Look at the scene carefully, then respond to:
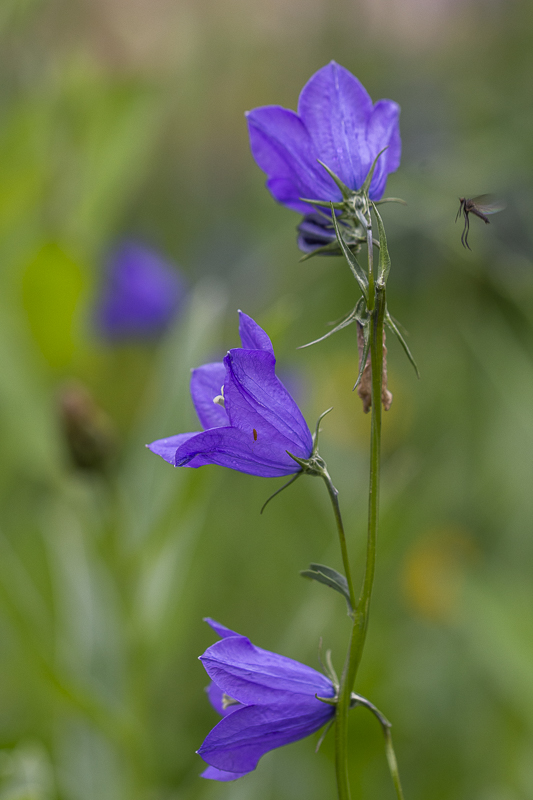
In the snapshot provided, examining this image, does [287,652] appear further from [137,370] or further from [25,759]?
[137,370]

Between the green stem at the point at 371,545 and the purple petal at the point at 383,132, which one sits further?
the purple petal at the point at 383,132

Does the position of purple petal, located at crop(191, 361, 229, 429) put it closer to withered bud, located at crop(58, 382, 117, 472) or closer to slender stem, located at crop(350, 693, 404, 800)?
slender stem, located at crop(350, 693, 404, 800)

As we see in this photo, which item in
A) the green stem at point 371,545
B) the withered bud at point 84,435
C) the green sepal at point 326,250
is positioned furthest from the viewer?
the withered bud at point 84,435

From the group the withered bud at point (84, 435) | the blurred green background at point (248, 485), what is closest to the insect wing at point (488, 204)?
the blurred green background at point (248, 485)

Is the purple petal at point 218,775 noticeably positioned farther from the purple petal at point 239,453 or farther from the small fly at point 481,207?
the small fly at point 481,207

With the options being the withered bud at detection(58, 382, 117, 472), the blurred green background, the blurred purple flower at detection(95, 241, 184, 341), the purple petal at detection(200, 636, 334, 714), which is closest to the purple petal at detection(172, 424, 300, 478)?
the purple petal at detection(200, 636, 334, 714)

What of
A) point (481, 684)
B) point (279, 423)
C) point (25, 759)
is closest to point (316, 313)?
point (481, 684)
